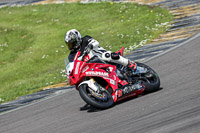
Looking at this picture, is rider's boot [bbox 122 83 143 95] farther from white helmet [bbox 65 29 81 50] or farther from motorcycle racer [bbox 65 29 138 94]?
white helmet [bbox 65 29 81 50]

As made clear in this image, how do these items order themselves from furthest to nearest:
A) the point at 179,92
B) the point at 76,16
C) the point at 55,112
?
the point at 76,16 → the point at 55,112 → the point at 179,92

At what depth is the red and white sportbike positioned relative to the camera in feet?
22.6

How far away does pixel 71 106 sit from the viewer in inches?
329

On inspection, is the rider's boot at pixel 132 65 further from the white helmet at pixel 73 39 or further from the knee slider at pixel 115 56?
the white helmet at pixel 73 39

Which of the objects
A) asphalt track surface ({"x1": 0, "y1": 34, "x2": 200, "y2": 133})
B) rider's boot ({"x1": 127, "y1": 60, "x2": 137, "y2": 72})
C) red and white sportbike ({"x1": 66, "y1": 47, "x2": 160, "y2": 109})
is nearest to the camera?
asphalt track surface ({"x1": 0, "y1": 34, "x2": 200, "y2": 133})

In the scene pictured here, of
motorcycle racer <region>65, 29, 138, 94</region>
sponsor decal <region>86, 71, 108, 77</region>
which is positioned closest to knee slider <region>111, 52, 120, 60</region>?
motorcycle racer <region>65, 29, 138, 94</region>

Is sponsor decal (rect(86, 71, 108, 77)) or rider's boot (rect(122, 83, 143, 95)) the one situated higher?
sponsor decal (rect(86, 71, 108, 77))

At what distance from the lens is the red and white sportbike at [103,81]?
688cm

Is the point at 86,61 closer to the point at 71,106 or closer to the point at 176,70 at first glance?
the point at 71,106

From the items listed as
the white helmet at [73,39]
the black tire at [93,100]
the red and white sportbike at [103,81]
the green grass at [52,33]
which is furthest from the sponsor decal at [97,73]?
the green grass at [52,33]

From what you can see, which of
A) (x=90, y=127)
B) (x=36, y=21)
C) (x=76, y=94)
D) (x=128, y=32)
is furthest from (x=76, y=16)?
(x=90, y=127)

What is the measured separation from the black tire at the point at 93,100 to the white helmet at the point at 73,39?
1012 millimetres

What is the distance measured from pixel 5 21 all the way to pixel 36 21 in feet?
7.26

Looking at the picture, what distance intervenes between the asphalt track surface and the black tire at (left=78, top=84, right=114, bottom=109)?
0.13 m
